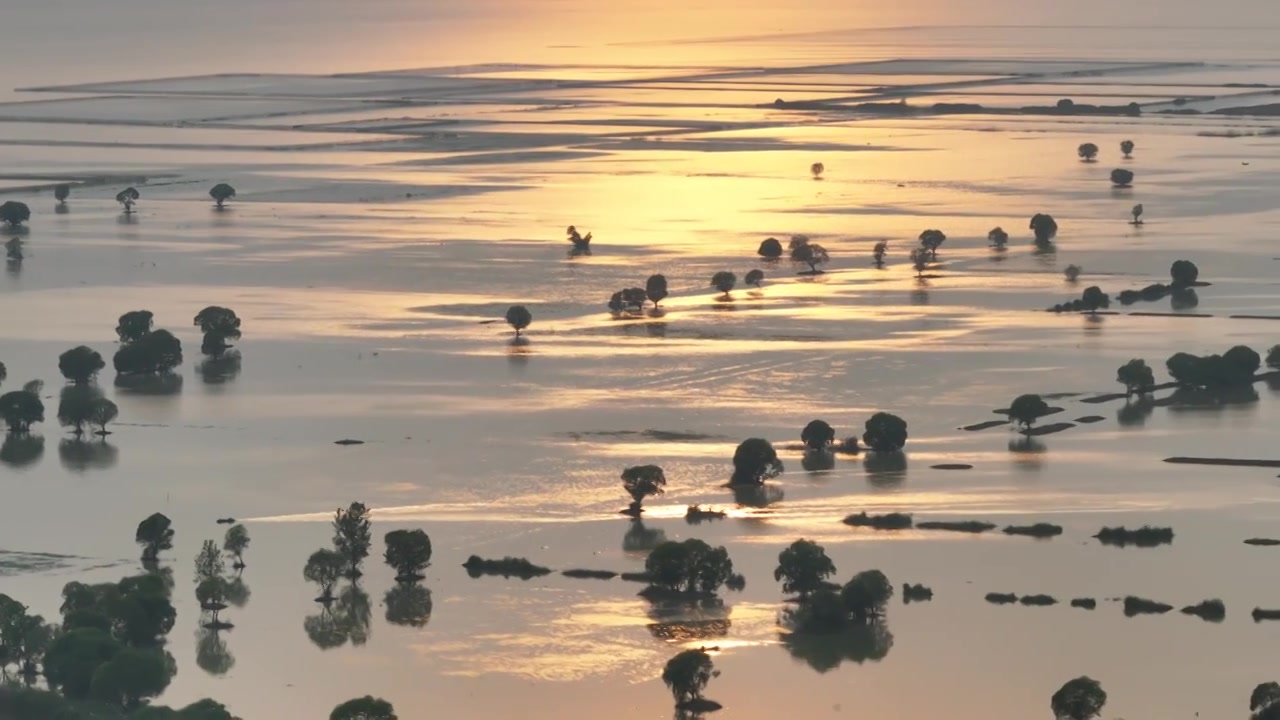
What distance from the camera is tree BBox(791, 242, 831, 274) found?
86500mm

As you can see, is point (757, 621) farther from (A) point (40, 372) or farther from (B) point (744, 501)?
(A) point (40, 372)

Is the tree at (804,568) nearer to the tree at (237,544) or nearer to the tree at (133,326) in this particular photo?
the tree at (237,544)

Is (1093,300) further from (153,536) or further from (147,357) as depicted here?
(153,536)

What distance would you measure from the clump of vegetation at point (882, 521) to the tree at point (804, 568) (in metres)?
4.85

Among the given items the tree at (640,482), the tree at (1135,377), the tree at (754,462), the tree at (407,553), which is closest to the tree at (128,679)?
the tree at (407,553)

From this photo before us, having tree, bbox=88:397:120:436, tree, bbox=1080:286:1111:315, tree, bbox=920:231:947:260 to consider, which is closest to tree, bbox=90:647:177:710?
tree, bbox=88:397:120:436

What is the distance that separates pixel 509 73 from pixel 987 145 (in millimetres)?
65355

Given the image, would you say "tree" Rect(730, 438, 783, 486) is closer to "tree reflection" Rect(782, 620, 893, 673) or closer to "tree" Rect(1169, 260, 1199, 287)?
"tree reflection" Rect(782, 620, 893, 673)

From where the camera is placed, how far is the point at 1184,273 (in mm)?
80750

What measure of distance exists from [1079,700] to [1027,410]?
73.6ft

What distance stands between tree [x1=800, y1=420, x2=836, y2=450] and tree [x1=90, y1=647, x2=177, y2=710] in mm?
21333

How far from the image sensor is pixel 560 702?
39.1m

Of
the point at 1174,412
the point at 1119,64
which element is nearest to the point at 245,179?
the point at 1174,412

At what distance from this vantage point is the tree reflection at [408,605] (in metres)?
43.9
